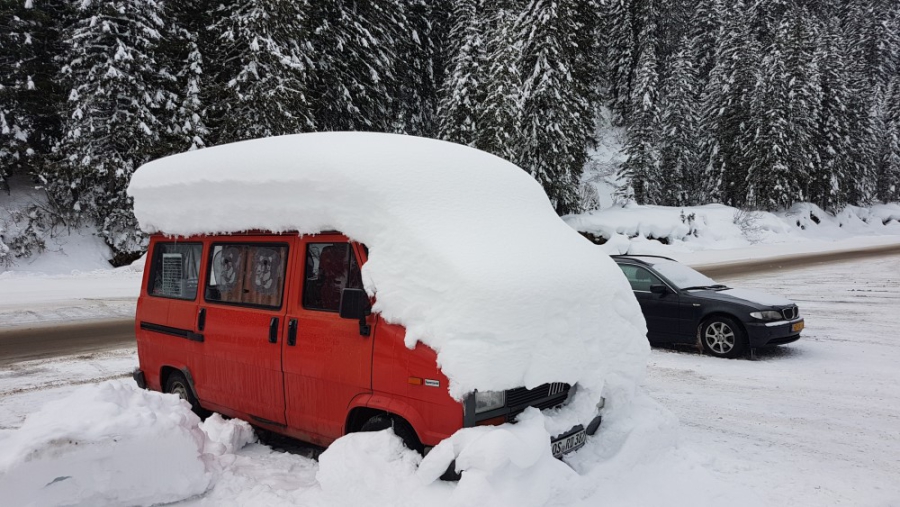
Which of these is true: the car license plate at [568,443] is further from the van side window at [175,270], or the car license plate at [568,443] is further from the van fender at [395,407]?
the van side window at [175,270]

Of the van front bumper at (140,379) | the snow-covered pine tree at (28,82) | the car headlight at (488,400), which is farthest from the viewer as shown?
the snow-covered pine tree at (28,82)

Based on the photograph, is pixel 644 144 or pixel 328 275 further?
pixel 644 144

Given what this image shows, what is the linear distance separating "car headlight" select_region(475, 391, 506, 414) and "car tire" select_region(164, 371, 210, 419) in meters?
3.09

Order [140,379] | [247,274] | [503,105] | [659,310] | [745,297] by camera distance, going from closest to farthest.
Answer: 1. [247,274]
2. [140,379]
3. [745,297]
4. [659,310]
5. [503,105]

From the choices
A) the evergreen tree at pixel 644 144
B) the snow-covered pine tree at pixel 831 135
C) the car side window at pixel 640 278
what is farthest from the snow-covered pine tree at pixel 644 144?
the car side window at pixel 640 278

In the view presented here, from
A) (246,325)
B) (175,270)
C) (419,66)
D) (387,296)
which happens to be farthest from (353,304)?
(419,66)

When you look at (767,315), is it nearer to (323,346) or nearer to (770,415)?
(770,415)

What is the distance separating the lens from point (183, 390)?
17.5 feet

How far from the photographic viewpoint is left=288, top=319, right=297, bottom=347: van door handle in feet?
13.6

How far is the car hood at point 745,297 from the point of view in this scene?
26.6 feet

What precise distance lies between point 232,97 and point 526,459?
2019 cm

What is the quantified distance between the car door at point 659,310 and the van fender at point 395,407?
239 inches

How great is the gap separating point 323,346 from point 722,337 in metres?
6.62

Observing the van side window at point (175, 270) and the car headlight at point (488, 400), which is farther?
the van side window at point (175, 270)
